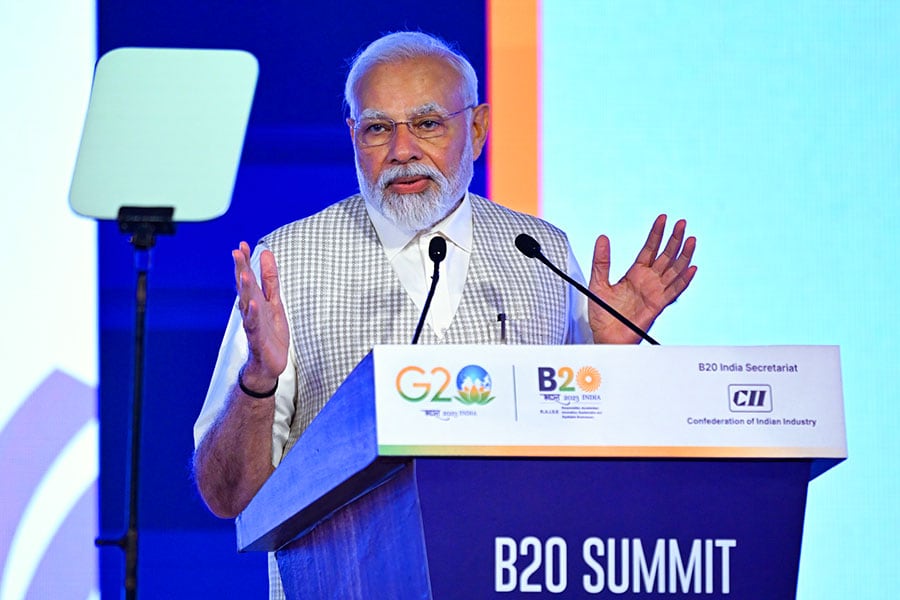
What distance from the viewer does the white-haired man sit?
209 cm

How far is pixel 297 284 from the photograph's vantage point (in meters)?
2.20

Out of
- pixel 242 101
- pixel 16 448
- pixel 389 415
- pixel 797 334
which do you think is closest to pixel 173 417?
pixel 16 448

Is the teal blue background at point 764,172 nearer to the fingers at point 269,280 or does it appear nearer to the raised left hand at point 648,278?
the raised left hand at point 648,278

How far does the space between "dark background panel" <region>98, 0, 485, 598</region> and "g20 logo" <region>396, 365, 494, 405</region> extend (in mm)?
1905

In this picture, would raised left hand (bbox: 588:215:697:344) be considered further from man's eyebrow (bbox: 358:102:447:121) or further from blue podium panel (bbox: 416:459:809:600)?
blue podium panel (bbox: 416:459:809:600)

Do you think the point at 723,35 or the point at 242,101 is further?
the point at 723,35

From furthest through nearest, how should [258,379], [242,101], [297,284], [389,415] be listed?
[242,101], [297,284], [258,379], [389,415]

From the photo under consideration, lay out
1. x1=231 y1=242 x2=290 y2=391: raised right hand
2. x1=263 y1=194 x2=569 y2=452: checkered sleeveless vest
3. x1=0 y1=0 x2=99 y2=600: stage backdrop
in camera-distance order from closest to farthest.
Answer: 1. x1=231 y1=242 x2=290 y2=391: raised right hand
2. x1=263 y1=194 x2=569 y2=452: checkered sleeveless vest
3. x1=0 y1=0 x2=99 y2=600: stage backdrop

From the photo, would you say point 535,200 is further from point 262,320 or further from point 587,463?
point 587,463

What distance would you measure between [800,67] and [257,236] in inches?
54.5

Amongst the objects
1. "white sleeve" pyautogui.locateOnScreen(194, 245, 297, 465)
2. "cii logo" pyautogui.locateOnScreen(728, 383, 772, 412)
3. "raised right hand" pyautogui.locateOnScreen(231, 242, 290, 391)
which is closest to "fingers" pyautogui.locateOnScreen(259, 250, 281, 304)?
"raised right hand" pyautogui.locateOnScreen(231, 242, 290, 391)

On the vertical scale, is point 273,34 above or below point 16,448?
above

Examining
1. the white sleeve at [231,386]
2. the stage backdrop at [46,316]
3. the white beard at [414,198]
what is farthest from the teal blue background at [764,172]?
the stage backdrop at [46,316]

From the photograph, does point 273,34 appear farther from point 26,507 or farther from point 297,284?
point 26,507
